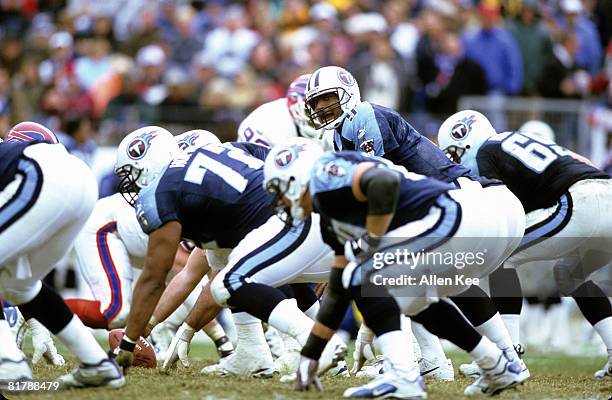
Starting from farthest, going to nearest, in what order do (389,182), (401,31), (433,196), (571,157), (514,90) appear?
(401,31) → (514,90) → (571,157) → (433,196) → (389,182)

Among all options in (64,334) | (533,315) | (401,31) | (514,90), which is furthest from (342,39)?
(64,334)

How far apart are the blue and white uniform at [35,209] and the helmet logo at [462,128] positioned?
10.2 feet

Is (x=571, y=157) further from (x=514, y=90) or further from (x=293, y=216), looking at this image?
(x=514, y=90)

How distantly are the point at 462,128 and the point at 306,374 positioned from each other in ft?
9.20

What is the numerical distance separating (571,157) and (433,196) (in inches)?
93.0

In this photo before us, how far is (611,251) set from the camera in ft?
28.3

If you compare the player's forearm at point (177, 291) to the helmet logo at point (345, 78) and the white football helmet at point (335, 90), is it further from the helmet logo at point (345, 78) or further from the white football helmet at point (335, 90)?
the helmet logo at point (345, 78)

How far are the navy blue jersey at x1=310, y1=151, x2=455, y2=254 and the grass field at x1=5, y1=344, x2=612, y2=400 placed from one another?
1008 mm

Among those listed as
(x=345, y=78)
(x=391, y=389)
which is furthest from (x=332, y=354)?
(x=345, y=78)

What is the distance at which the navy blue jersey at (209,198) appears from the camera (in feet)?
23.4

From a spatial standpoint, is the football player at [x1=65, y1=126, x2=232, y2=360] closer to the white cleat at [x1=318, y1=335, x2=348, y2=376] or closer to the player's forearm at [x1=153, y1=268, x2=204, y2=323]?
the player's forearm at [x1=153, y1=268, x2=204, y2=323]

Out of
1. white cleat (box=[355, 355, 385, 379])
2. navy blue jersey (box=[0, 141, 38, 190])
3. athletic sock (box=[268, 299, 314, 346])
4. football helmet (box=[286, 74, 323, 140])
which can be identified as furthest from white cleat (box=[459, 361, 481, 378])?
navy blue jersey (box=[0, 141, 38, 190])

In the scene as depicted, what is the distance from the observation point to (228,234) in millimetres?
7461

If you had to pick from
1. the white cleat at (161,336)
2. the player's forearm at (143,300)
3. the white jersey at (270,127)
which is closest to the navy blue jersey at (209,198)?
the player's forearm at (143,300)
